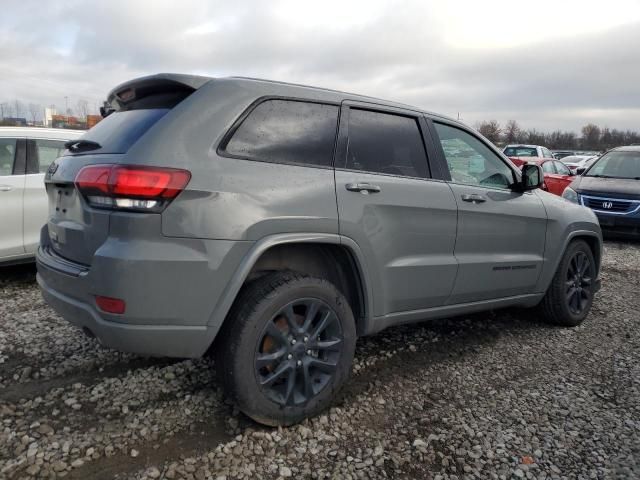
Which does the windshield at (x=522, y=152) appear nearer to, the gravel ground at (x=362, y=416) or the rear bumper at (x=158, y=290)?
the gravel ground at (x=362, y=416)

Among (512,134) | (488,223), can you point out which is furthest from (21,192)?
(512,134)

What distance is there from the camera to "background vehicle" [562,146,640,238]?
8.36 metres

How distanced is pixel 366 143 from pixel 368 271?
0.79m

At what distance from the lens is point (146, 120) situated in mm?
2523

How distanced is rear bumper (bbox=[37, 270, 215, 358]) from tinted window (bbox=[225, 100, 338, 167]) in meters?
0.90

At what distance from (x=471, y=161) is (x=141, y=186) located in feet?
8.01

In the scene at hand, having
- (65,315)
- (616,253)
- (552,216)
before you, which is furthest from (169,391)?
(616,253)

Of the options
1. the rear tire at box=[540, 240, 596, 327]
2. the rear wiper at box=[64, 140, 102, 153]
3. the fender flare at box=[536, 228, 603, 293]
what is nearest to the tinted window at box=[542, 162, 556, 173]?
the rear tire at box=[540, 240, 596, 327]

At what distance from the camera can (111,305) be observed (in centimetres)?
225

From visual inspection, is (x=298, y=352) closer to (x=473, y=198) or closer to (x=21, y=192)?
(x=473, y=198)

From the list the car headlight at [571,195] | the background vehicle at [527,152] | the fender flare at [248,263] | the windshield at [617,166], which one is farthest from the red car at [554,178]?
the fender flare at [248,263]

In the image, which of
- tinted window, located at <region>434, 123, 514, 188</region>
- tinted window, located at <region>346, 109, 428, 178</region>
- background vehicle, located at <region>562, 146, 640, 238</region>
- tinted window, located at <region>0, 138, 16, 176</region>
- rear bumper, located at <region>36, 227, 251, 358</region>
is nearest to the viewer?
rear bumper, located at <region>36, 227, 251, 358</region>

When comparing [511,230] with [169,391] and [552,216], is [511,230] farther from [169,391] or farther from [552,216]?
[169,391]

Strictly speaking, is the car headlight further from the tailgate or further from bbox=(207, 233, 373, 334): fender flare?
the tailgate
